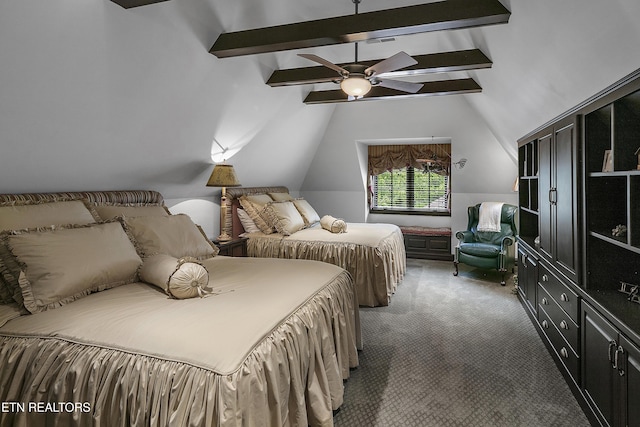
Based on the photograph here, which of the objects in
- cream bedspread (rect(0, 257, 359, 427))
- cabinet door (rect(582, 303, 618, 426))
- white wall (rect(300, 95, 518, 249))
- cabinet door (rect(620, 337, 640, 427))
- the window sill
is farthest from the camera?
the window sill

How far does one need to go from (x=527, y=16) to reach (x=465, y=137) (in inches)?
149

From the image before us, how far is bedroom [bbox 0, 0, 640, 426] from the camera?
1886mm

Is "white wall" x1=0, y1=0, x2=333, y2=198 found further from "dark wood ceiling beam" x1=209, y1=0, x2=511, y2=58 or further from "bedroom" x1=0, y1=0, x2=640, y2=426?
"dark wood ceiling beam" x1=209, y1=0, x2=511, y2=58

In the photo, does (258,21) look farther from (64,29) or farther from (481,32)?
(481,32)

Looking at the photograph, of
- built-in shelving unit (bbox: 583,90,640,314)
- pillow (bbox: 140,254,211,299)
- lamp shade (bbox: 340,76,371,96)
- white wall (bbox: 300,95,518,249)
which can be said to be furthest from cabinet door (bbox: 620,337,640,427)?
white wall (bbox: 300,95,518,249)

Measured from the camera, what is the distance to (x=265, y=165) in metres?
5.36

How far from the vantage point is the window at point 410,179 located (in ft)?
21.5

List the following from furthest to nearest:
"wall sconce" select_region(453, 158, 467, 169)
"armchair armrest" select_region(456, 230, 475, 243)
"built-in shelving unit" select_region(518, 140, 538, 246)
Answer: "wall sconce" select_region(453, 158, 467, 169) → "armchair armrest" select_region(456, 230, 475, 243) → "built-in shelving unit" select_region(518, 140, 538, 246)

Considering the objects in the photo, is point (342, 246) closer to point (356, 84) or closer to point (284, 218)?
point (284, 218)

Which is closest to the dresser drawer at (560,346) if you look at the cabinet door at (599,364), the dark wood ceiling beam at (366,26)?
the cabinet door at (599,364)

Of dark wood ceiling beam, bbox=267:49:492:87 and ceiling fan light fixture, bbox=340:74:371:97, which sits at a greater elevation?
dark wood ceiling beam, bbox=267:49:492:87

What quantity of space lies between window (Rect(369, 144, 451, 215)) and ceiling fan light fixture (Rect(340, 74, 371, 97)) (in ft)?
13.1

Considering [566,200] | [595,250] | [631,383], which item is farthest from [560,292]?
[631,383]

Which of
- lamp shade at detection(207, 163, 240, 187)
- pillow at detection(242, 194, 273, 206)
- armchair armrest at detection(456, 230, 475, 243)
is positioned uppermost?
lamp shade at detection(207, 163, 240, 187)
